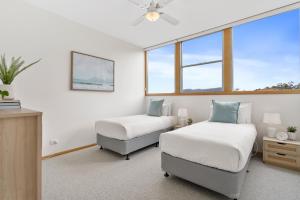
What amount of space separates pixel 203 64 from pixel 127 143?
2700 millimetres

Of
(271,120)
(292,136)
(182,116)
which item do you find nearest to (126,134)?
(182,116)

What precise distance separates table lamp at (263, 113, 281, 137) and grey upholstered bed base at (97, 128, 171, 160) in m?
2.04

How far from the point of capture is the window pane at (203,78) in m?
3.61

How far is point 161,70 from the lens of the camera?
15.5 feet

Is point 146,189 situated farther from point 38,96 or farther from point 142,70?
point 142,70

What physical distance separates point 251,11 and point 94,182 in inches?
152

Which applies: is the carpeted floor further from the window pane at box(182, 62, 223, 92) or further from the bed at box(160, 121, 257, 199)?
the window pane at box(182, 62, 223, 92)

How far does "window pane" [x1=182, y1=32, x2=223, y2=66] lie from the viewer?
3615 millimetres

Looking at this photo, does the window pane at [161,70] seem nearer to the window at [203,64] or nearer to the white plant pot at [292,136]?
the window at [203,64]

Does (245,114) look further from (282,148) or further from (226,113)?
(282,148)

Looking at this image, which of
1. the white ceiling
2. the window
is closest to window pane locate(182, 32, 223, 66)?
the window

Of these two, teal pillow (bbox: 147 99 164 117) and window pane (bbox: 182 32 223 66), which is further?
teal pillow (bbox: 147 99 164 117)

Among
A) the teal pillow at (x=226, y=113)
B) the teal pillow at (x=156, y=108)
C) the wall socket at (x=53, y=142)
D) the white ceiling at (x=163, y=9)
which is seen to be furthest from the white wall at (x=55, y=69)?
the teal pillow at (x=226, y=113)

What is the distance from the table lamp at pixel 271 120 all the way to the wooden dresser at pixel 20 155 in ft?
10.3
